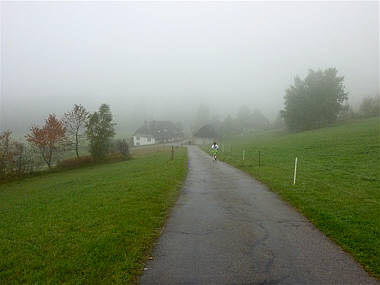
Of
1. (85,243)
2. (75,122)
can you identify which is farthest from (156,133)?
(85,243)

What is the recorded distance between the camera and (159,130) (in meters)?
109

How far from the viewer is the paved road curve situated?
16.0 ft

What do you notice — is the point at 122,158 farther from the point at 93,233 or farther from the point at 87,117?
the point at 93,233

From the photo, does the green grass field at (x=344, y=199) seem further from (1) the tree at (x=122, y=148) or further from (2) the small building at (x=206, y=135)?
(2) the small building at (x=206, y=135)

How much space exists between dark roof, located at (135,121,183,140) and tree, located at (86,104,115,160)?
55.3m

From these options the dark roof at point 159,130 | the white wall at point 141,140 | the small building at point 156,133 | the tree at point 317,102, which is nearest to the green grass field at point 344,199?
the tree at point 317,102

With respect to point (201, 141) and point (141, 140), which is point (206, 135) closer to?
point (201, 141)

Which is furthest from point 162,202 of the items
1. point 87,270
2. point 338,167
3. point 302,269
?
point 338,167

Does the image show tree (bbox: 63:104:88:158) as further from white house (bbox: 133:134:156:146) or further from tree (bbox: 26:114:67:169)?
white house (bbox: 133:134:156:146)

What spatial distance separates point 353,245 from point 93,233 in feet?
22.2

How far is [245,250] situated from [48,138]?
165 feet

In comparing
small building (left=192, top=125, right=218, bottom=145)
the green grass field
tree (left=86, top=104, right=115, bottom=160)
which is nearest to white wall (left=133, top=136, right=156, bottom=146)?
small building (left=192, top=125, right=218, bottom=145)

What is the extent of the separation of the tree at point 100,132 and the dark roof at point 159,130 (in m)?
55.3

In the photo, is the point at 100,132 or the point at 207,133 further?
the point at 207,133
